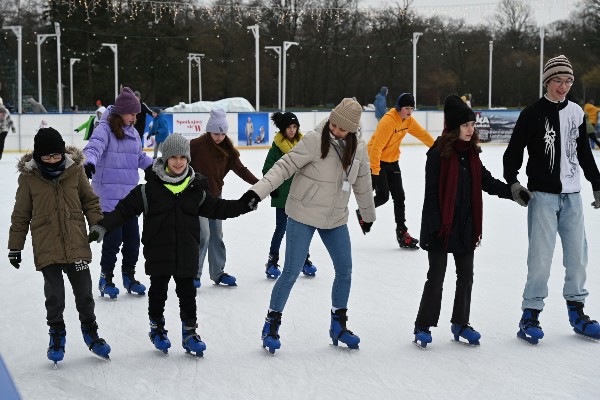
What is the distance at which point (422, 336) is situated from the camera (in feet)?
13.5

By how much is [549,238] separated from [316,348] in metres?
1.22

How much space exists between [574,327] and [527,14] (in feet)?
149

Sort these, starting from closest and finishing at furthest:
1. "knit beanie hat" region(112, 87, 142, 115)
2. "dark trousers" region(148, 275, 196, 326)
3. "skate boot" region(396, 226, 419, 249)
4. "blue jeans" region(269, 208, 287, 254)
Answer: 1. "dark trousers" region(148, 275, 196, 326)
2. "knit beanie hat" region(112, 87, 142, 115)
3. "blue jeans" region(269, 208, 287, 254)
4. "skate boot" region(396, 226, 419, 249)

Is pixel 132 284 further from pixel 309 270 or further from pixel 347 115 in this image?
pixel 347 115

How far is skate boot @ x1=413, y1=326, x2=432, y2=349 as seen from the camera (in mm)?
4102

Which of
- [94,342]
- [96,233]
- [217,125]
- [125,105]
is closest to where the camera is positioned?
[96,233]

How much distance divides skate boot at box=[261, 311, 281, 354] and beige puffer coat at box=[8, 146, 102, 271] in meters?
0.89

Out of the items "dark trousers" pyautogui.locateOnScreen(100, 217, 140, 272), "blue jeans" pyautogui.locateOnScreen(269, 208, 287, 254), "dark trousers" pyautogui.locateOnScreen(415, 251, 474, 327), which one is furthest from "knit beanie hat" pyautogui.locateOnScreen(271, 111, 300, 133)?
"dark trousers" pyautogui.locateOnScreen(415, 251, 474, 327)

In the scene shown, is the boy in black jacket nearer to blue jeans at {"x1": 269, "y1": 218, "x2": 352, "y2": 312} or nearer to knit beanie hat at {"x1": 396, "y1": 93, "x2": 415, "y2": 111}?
blue jeans at {"x1": 269, "y1": 218, "x2": 352, "y2": 312}

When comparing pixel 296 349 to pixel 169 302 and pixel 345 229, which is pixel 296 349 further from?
pixel 169 302

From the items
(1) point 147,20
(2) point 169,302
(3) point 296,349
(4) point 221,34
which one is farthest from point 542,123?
(1) point 147,20

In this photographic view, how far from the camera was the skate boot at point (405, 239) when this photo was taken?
23.2ft

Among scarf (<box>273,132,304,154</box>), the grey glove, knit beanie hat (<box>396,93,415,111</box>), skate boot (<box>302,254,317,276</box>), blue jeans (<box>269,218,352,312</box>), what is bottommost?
skate boot (<box>302,254,317,276</box>)

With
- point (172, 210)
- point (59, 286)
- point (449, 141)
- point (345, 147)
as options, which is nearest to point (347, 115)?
point (345, 147)
